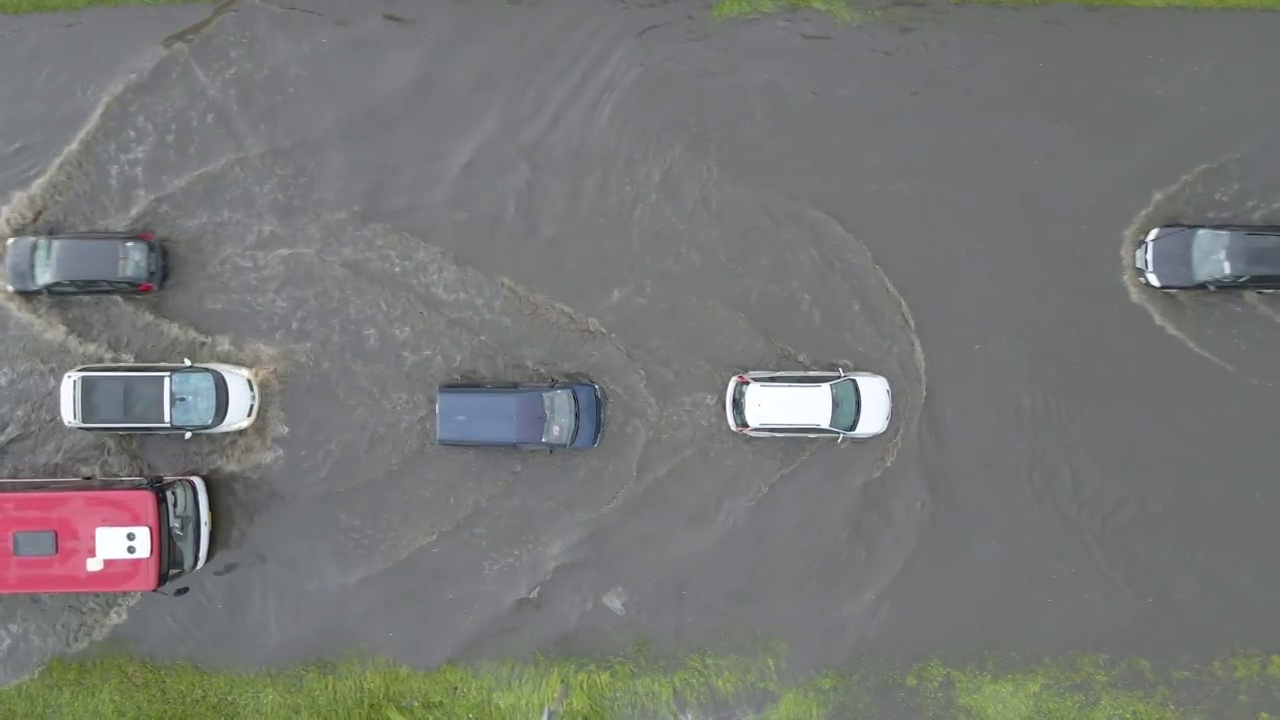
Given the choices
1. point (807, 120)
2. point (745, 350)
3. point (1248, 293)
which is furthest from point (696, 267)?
point (1248, 293)

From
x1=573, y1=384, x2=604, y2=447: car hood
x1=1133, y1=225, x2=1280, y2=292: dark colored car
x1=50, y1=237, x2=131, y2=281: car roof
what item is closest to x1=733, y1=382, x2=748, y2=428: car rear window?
x1=573, y1=384, x2=604, y2=447: car hood

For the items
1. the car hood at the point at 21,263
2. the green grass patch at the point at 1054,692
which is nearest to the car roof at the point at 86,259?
the car hood at the point at 21,263

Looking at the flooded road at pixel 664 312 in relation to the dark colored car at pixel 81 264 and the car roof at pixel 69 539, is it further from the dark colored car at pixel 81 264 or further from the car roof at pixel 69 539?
the car roof at pixel 69 539

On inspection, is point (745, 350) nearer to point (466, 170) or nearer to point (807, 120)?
point (807, 120)

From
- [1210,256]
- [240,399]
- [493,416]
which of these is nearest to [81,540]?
[240,399]

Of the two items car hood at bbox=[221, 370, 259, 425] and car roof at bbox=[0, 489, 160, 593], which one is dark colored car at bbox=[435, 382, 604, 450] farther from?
car roof at bbox=[0, 489, 160, 593]
